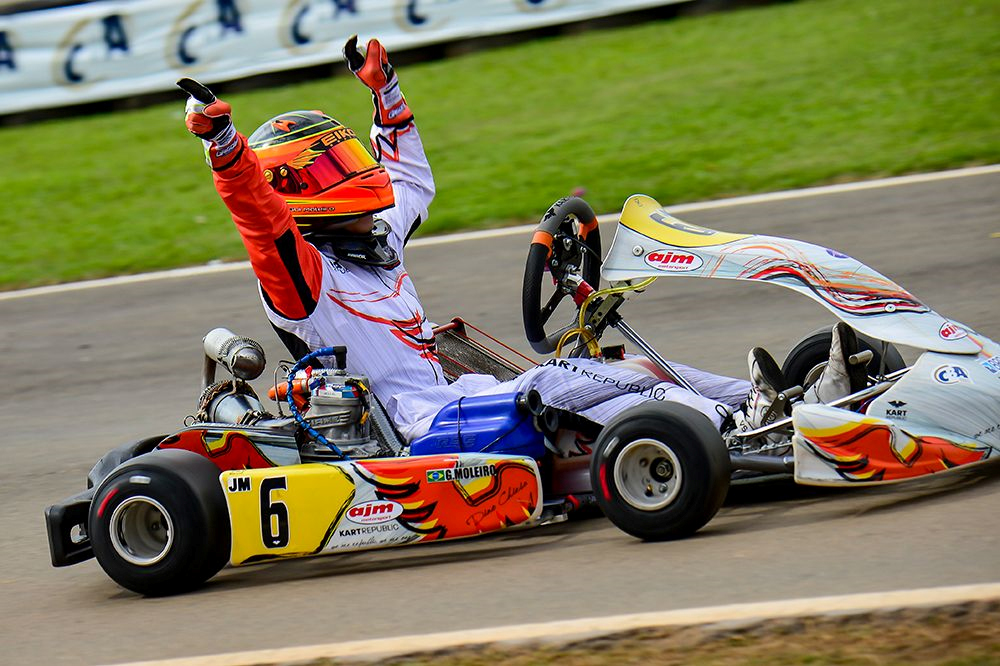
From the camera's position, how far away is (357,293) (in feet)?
15.0

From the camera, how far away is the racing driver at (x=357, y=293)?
13.8 feet

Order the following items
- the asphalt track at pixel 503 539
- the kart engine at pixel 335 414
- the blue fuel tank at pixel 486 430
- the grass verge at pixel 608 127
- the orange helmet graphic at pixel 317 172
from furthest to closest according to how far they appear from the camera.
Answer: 1. the grass verge at pixel 608 127
2. the orange helmet graphic at pixel 317 172
3. the kart engine at pixel 335 414
4. the blue fuel tank at pixel 486 430
5. the asphalt track at pixel 503 539

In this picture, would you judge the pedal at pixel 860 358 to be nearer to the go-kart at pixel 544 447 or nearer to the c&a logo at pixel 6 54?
the go-kart at pixel 544 447

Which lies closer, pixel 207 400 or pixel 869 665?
pixel 869 665

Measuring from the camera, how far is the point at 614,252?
175 inches

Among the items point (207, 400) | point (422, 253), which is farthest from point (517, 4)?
point (207, 400)

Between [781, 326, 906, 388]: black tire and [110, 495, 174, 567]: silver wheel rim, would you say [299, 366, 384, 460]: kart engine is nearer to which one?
[110, 495, 174, 567]: silver wheel rim

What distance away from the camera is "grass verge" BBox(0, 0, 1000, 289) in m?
9.27

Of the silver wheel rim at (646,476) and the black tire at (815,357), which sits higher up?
the black tire at (815,357)

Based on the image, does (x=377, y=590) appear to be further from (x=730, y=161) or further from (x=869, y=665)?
(x=730, y=161)

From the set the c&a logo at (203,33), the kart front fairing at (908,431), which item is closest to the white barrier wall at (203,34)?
the c&a logo at (203,33)

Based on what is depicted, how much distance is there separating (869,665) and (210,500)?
2.07 meters

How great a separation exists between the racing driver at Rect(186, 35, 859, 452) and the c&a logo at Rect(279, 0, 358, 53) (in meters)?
7.99

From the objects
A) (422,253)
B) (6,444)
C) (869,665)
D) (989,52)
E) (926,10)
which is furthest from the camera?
(926,10)
